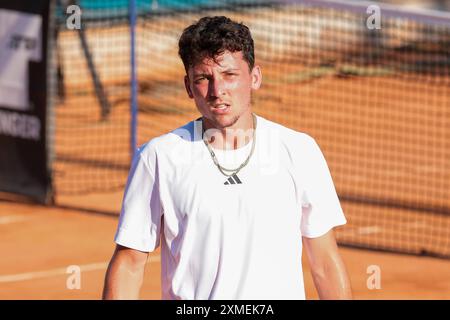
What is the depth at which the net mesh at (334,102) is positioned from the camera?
1523cm

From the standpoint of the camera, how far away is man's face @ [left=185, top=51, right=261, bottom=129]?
4746 millimetres

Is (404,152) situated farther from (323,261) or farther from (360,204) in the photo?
(323,261)

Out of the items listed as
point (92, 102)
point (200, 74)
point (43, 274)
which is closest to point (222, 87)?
point (200, 74)

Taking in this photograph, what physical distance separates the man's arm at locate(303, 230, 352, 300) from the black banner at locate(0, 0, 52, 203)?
10237 millimetres

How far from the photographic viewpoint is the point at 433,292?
1123cm

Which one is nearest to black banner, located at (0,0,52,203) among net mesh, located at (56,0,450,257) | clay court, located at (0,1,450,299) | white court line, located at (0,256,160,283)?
clay court, located at (0,1,450,299)

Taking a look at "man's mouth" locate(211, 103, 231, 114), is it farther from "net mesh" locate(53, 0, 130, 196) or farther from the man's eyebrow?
"net mesh" locate(53, 0, 130, 196)

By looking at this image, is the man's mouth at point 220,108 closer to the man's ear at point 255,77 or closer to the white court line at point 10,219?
the man's ear at point 255,77

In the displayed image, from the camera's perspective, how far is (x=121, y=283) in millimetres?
4812

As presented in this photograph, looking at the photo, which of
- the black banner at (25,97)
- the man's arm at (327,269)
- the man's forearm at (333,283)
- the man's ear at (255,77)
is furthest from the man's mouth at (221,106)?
the black banner at (25,97)

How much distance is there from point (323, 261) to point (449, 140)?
566 inches

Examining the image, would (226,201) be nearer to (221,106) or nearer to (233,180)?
(233,180)

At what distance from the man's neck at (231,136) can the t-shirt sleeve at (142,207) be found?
0.27 meters

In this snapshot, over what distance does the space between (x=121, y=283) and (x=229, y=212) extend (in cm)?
57
